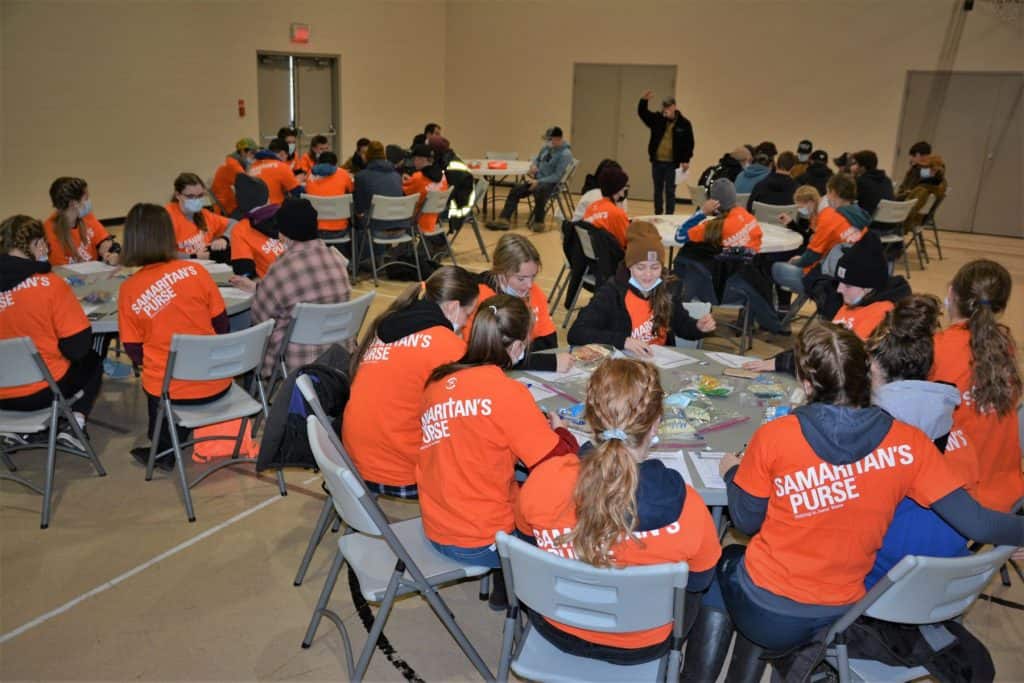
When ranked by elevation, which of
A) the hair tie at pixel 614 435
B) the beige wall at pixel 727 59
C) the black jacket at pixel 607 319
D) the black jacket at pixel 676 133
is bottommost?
the black jacket at pixel 607 319

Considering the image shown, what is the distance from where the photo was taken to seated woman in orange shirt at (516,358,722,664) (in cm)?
189

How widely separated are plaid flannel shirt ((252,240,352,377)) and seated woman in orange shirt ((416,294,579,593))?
194cm

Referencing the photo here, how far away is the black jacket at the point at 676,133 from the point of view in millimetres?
10602

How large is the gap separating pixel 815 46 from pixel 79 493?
11174 mm

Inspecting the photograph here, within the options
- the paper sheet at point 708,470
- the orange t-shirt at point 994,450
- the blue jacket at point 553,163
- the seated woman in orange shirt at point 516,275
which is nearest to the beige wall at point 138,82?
the blue jacket at point 553,163

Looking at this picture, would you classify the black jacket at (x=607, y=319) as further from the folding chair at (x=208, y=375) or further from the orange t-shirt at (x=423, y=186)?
the orange t-shirt at (x=423, y=186)

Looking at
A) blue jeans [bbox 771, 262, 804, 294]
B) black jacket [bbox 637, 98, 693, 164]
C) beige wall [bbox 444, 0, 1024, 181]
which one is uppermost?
beige wall [bbox 444, 0, 1024, 181]

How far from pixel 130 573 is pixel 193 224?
2.97 meters

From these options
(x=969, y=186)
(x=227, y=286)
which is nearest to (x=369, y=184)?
(x=227, y=286)

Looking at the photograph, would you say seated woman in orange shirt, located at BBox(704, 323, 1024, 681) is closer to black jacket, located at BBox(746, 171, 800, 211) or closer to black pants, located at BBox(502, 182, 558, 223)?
black jacket, located at BBox(746, 171, 800, 211)

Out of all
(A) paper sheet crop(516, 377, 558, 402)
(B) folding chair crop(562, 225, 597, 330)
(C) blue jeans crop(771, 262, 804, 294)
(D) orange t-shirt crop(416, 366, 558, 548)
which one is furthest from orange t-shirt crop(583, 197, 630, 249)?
(D) orange t-shirt crop(416, 366, 558, 548)

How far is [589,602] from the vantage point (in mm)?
1919

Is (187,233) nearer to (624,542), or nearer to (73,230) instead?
(73,230)

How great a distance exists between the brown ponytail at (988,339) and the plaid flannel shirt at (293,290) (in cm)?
286
